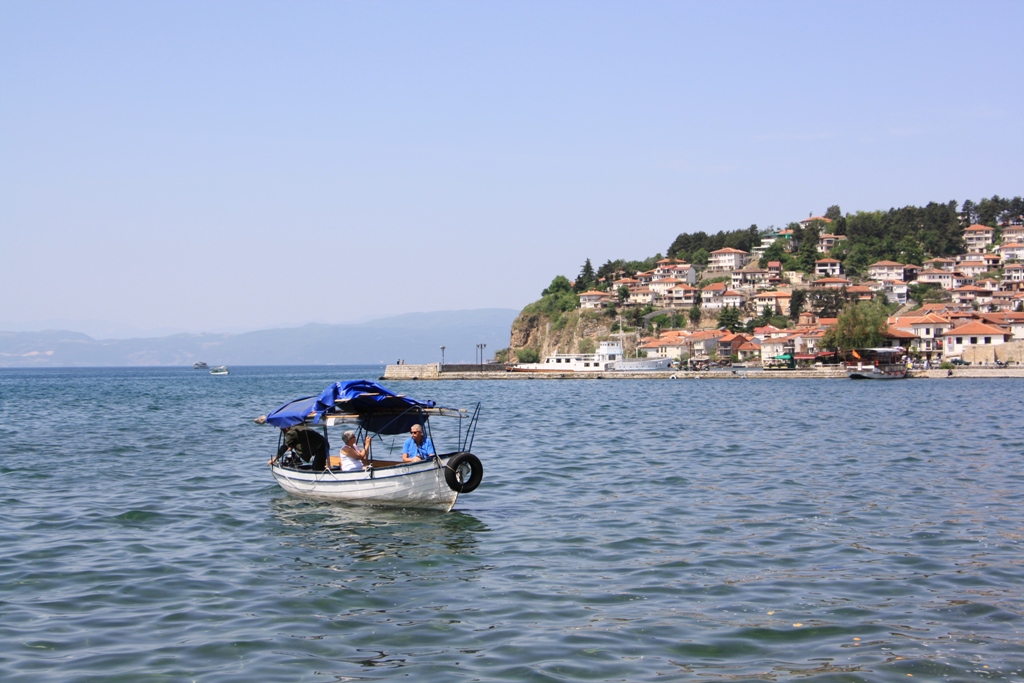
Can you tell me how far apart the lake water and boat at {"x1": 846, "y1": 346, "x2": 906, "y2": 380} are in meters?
74.8

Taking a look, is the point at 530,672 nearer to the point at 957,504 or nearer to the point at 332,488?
the point at 332,488

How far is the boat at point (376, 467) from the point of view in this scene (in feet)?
62.4

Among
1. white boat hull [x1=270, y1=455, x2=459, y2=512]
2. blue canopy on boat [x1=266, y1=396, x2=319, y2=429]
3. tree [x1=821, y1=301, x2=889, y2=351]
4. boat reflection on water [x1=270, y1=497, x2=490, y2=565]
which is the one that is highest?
tree [x1=821, y1=301, x2=889, y2=351]

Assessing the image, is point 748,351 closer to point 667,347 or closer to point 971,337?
point 667,347

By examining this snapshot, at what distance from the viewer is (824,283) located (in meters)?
173

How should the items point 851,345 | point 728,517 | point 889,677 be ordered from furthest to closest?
point 851,345
point 728,517
point 889,677

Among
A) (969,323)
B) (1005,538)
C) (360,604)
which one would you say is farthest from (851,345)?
Answer: (360,604)

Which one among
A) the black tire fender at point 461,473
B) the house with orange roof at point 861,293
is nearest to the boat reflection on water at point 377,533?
the black tire fender at point 461,473

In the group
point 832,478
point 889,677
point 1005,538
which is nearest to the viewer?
point 889,677

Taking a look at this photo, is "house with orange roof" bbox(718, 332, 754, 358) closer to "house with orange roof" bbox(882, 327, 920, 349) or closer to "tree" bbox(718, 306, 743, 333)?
"tree" bbox(718, 306, 743, 333)

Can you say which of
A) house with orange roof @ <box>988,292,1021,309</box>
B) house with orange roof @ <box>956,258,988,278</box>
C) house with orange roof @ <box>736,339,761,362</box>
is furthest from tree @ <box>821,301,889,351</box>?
house with orange roof @ <box>956,258,988,278</box>

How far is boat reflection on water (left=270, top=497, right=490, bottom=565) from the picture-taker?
615 inches

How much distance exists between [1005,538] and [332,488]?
14.5 meters

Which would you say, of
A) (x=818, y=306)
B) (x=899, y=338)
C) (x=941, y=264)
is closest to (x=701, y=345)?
(x=899, y=338)
